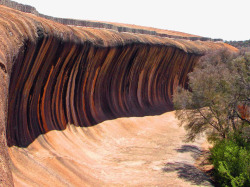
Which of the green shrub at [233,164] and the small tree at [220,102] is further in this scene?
the small tree at [220,102]

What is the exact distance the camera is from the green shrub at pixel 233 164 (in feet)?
40.3

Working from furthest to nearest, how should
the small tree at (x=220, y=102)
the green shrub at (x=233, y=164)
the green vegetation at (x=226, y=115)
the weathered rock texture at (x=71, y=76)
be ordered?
the small tree at (x=220, y=102)
the green vegetation at (x=226, y=115)
the green shrub at (x=233, y=164)
the weathered rock texture at (x=71, y=76)

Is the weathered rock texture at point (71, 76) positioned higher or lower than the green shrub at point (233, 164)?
higher

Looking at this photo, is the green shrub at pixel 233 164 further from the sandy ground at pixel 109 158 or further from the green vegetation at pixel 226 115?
the sandy ground at pixel 109 158

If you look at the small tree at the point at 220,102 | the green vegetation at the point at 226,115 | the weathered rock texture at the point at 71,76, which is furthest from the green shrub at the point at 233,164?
the weathered rock texture at the point at 71,76

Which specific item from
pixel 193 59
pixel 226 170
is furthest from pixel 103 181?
pixel 193 59

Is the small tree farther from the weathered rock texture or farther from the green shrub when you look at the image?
the weathered rock texture

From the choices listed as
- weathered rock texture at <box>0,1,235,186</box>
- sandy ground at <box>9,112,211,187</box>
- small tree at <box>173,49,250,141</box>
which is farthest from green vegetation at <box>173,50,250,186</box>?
weathered rock texture at <box>0,1,235,186</box>

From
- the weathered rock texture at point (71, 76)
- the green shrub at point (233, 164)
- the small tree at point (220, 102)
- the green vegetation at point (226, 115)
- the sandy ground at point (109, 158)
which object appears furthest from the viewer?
the small tree at point (220, 102)

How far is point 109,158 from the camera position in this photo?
14.3 metres

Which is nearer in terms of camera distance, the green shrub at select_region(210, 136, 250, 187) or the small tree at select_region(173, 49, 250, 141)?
the green shrub at select_region(210, 136, 250, 187)

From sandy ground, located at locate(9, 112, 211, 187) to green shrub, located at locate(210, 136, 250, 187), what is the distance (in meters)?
0.79

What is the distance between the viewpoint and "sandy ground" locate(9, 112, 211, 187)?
972 centimetres

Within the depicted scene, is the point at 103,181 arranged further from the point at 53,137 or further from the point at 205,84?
the point at 205,84
